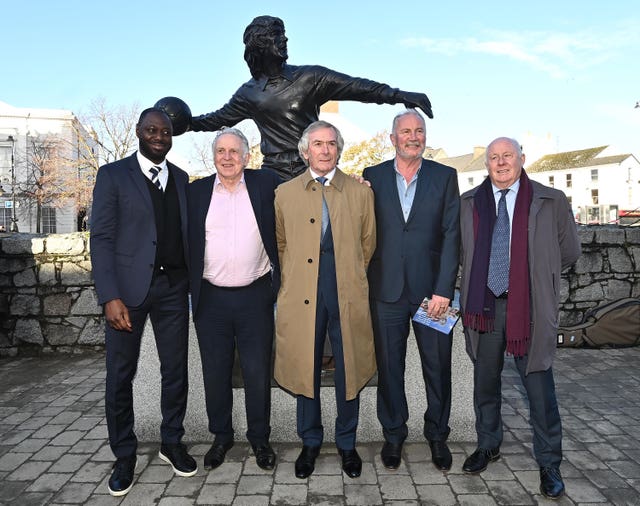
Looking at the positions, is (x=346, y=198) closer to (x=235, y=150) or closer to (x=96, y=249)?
(x=235, y=150)

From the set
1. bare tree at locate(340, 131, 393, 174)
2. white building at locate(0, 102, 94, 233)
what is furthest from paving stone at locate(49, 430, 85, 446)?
white building at locate(0, 102, 94, 233)

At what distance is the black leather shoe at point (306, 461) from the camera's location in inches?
119

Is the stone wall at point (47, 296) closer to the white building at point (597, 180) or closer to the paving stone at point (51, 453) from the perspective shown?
the paving stone at point (51, 453)

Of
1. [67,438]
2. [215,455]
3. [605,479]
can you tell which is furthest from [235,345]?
[605,479]

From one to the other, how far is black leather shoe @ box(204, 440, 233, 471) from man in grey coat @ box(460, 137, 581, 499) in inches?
60.7

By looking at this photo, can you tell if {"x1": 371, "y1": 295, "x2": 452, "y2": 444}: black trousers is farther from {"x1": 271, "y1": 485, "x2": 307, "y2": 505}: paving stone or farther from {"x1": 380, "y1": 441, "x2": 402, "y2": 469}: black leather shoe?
{"x1": 271, "y1": 485, "x2": 307, "y2": 505}: paving stone

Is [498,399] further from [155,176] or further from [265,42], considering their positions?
[265,42]

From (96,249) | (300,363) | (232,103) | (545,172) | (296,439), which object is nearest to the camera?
(96,249)

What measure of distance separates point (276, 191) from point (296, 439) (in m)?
1.77

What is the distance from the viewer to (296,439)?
140 inches

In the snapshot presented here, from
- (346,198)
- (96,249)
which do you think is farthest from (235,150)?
(96,249)

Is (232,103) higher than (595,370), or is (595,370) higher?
(232,103)

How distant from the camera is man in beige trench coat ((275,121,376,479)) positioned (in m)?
2.89

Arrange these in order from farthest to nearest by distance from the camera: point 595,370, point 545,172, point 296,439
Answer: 1. point 545,172
2. point 595,370
3. point 296,439
